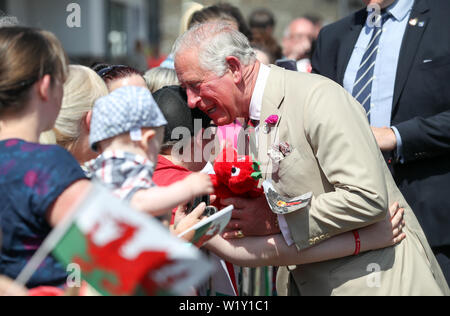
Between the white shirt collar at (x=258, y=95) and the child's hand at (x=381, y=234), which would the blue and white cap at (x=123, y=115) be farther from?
the child's hand at (x=381, y=234)

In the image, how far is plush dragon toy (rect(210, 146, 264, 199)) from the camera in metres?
2.36

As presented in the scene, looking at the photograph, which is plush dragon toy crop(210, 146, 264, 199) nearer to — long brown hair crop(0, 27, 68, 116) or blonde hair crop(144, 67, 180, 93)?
long brown hair crop(0, 27, 68, 116)

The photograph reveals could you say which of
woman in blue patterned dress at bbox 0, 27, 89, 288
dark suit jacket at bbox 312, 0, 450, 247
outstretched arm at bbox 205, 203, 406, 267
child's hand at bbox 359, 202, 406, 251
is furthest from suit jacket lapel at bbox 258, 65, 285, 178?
woman in blue patterned dress at bbox 0, 27, 89, 288

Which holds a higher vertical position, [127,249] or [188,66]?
[188,66]

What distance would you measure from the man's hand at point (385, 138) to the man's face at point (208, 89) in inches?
29.2

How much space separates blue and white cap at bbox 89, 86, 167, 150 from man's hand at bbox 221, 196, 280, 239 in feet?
2.17

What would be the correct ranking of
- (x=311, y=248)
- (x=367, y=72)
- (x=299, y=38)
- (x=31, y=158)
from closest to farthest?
1. (x=31, y=158)
2. (x=311, y=248)
3. (x=367, y=72)
4. (x=299, y=38)

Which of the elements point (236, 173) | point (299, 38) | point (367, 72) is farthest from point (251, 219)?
point (299, 38)

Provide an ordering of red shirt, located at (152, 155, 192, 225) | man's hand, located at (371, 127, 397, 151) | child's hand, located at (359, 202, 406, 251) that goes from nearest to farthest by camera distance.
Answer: child's hand, located at (359, 202, 406, 251), red shirt, located at (152, 155, 192, 225), man's hand, located at (371, 127, 397, 151)

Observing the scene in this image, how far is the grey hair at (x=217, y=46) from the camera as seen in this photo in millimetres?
2682

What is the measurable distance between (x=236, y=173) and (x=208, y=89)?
1.83 feet

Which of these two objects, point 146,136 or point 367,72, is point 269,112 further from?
point 367,72

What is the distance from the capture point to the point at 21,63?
1.85 meters

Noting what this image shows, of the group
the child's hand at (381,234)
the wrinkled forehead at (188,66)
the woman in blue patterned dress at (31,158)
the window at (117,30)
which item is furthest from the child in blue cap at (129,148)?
the window at (117,30)
